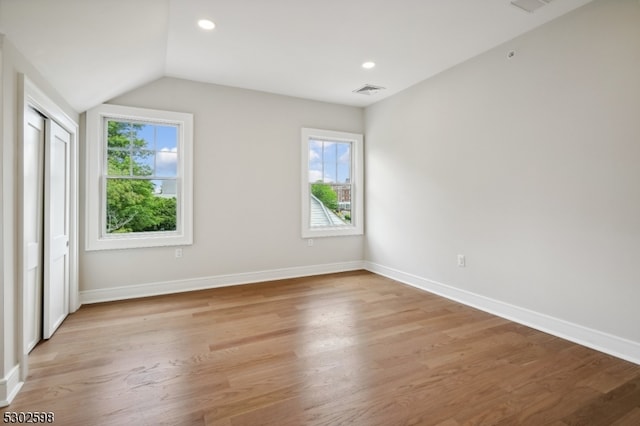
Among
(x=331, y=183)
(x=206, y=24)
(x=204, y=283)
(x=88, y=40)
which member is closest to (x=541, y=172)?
(x=331, y=183)

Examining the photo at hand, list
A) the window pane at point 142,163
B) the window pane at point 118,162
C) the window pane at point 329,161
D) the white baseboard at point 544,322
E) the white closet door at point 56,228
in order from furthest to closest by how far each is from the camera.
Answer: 1. the window pane at point 329,161
2. the window pane at point 142,163
3. the window pane at point 118,162
4. the white closet door at point 56,228
5. the white baseboard at point 544,322

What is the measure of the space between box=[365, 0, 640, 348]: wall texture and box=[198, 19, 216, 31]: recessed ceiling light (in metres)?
2.67

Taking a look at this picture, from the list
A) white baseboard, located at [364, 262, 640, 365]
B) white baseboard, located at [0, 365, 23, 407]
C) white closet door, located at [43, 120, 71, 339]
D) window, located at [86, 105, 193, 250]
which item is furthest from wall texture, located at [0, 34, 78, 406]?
white baseboard, located at [364, 262, 640, 365]

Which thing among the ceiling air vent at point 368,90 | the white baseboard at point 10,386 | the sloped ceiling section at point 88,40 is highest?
the ceiling air vent at point 368,90

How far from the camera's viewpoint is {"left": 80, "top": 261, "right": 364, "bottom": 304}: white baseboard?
373cm

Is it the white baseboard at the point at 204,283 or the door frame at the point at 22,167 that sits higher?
the door frame at the point at 22,167

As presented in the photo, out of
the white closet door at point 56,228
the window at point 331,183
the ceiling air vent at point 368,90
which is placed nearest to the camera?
the white closet door at point 56,228

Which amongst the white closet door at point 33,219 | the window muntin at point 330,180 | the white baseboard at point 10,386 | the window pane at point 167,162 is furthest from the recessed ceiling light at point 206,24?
the white baseboard at point 10,386

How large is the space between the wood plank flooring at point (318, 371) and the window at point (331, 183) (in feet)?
6.22

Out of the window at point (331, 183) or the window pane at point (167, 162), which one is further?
the window at point (331, 183)

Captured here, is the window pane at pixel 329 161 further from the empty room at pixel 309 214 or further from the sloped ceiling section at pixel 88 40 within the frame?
the sloped ceiling section at pixel 88 40

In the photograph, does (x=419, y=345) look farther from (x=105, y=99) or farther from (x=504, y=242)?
(x=105, y=99)

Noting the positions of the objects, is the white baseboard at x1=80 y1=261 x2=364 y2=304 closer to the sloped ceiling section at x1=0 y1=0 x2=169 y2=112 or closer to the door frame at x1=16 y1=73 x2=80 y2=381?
the door frame at x1=16 y1=73 x2=80 y2=381

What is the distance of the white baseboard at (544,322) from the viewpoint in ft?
7.89
